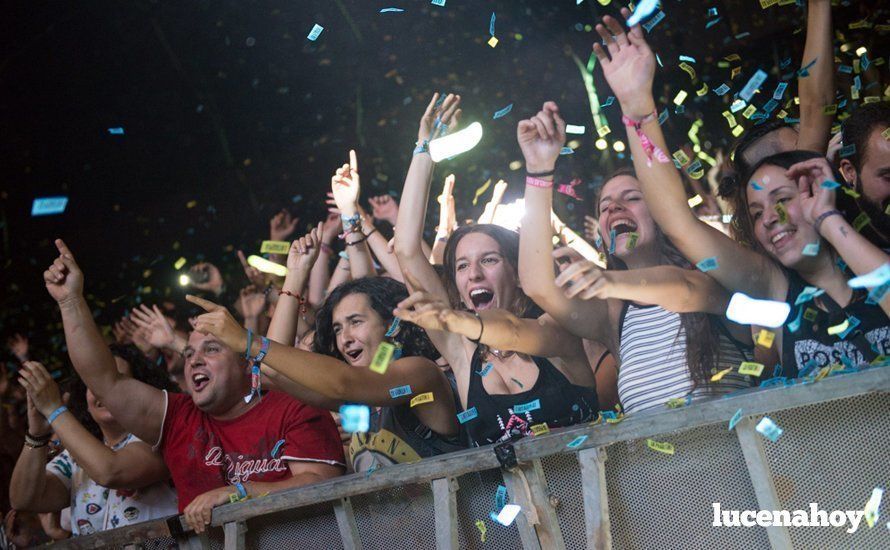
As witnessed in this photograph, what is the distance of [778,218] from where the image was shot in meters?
2.39

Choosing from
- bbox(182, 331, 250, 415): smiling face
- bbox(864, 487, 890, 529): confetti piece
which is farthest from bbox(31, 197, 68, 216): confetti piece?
bbox(864, 487, 890, 529): confetti piece

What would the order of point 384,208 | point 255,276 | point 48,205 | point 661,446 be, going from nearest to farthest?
point 661,446 → point 384,208 → point 255,276 → point 48,205

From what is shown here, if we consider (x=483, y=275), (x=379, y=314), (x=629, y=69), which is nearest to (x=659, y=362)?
(x=483, y=275)

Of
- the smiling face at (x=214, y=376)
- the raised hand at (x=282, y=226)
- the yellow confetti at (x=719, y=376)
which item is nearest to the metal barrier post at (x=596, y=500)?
the yellow confetti at (x=719, y=376)

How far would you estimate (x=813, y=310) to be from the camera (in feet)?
7.48

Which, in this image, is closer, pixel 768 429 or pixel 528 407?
pixel 768 429

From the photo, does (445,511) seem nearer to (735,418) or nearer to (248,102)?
(735,418)

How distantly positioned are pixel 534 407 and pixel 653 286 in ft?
1.63

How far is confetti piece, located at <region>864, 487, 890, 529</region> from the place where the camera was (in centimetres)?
182

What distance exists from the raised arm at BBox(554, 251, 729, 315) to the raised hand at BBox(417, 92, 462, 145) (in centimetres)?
96

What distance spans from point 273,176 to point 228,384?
2.27 meters

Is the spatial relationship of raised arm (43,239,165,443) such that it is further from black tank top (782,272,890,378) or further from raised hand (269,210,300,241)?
black tank top (782,272,890,378)

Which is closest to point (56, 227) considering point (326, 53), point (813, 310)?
point (326, 53)

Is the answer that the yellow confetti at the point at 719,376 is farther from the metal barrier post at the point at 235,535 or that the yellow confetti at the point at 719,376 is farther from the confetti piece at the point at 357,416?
the metal barrier post at the point at 235,535
